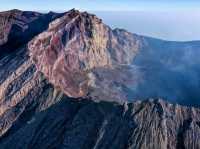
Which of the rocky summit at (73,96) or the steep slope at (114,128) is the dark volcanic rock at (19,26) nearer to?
the rocky summit at (73,96)

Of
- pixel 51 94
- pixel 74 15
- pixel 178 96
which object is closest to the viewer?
pixel 51 94

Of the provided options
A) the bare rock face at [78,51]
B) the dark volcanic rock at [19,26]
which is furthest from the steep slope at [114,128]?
the dark volcanic rock at [19,26]

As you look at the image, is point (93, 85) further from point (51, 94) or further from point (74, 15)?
point (51, 94)

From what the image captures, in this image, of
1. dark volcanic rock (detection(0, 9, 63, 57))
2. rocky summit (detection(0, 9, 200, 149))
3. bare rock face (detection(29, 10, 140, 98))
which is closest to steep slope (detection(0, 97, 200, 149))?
rocky summit (detection(0, 9, 200, 149))

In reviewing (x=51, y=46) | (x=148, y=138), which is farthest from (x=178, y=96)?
(x=148, y=138)

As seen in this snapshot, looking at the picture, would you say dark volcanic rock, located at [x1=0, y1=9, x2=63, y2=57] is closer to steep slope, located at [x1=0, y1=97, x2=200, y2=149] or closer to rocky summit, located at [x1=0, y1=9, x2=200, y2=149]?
rocky summit, located at [x1=0, y1=9, x2=200, y2=149]

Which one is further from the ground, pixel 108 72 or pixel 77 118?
pixel 77 118

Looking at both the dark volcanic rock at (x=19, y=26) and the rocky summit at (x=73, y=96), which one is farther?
the dark volcanic rock at (x=19, y=26)
